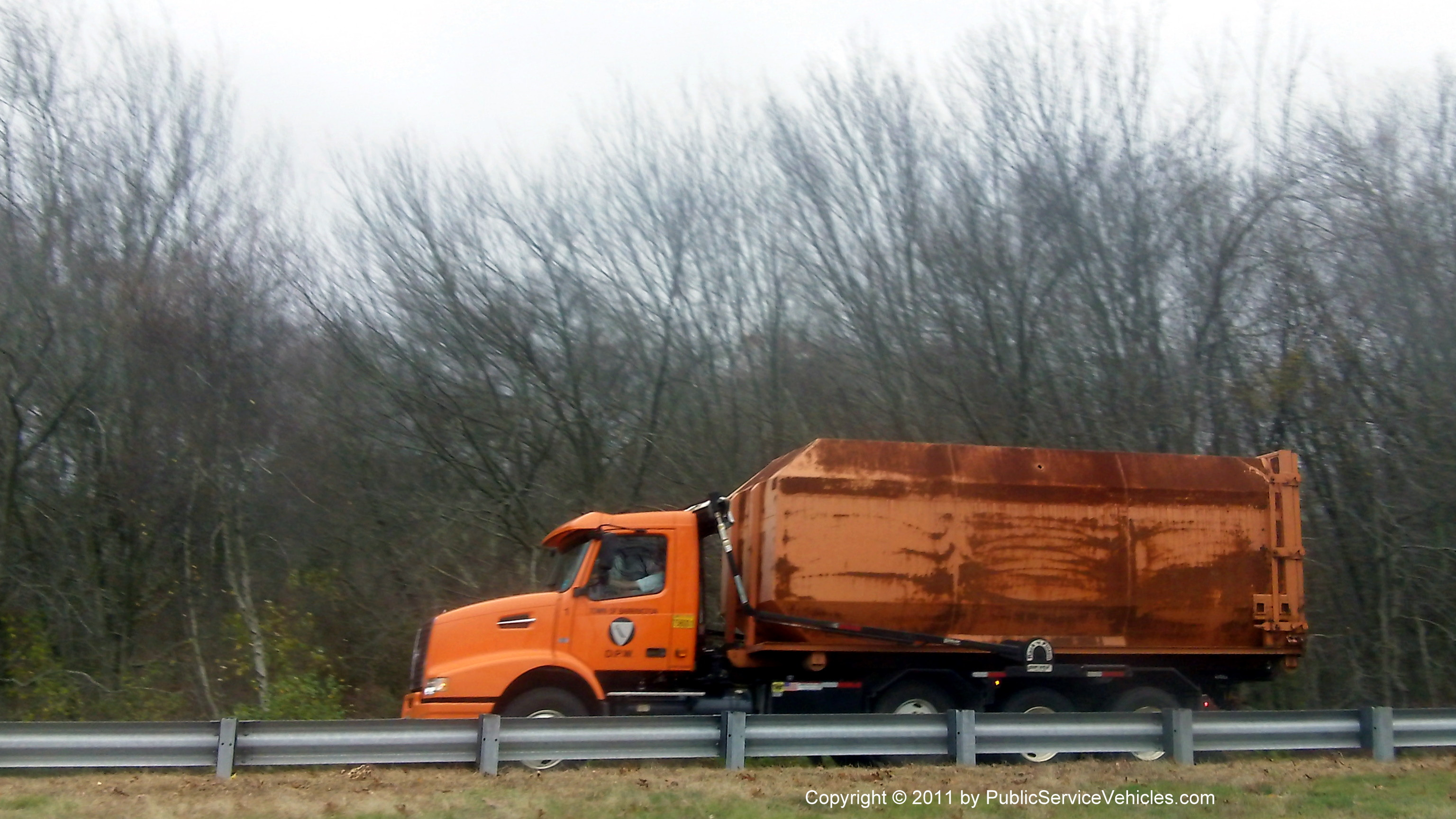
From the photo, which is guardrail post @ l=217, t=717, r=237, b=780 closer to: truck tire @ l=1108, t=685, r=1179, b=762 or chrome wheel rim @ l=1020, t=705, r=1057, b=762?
chrome wheel rim @ l=1020, t=705, r=1057, b=762

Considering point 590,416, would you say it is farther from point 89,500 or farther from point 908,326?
point 89,500

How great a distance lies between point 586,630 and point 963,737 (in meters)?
3.64

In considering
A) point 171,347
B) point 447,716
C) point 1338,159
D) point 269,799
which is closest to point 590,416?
point 171,347

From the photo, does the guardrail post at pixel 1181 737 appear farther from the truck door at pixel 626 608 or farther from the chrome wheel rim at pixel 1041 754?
the truck door at pixel 626 608

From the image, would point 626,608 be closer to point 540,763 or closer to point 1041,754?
point 540,763

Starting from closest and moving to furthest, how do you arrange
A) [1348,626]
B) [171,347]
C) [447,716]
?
[447,716], [1348,626], [171,347]

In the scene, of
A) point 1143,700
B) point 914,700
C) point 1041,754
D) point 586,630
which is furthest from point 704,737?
point 1143,700

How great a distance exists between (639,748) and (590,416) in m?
9.32

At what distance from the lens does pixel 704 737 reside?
954 centimetres

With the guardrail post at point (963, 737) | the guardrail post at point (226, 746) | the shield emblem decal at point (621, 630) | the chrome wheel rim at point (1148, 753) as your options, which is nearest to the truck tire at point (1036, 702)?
the chrome wheel rim at point (1148, 753)

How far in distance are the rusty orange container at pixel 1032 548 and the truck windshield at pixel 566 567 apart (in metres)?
1.53

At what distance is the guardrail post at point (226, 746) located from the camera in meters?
8.59

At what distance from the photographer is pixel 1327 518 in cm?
1532

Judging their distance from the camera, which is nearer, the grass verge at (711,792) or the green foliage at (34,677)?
the grass verge at (711,792)
